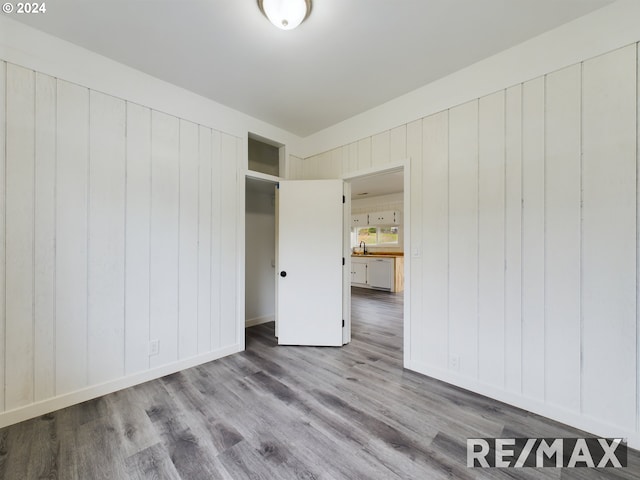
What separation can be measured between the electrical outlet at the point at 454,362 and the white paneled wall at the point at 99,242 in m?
2.31

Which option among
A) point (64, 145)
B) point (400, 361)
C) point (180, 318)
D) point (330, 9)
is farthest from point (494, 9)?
point (180, 318)

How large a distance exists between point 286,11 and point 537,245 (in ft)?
7.66

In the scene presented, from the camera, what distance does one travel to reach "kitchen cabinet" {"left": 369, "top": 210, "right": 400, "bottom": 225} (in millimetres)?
6855

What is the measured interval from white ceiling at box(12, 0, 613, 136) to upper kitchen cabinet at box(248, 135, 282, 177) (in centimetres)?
121

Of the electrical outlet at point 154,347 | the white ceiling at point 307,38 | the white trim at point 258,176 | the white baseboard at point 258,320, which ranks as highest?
the white ceiling at point 307,38

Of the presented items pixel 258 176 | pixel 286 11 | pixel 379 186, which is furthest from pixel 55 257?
pixel 379 186

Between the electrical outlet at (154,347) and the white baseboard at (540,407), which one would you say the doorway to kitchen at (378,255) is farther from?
the electrical outlet at (154,347)

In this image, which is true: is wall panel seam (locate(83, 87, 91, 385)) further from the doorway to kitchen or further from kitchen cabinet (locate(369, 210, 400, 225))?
kitchen cabinet (locate(369, 210, 400, 225))

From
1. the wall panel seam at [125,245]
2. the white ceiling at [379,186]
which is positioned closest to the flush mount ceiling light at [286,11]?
the wall panel seam at [125,245]

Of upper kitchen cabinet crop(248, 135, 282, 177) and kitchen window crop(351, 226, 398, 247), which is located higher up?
upper kitchen cabinet crop(248, 135, 282, 177)

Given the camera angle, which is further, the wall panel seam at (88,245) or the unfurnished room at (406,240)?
the wall panel seam at (88,245)

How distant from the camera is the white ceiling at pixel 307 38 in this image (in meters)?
1.62

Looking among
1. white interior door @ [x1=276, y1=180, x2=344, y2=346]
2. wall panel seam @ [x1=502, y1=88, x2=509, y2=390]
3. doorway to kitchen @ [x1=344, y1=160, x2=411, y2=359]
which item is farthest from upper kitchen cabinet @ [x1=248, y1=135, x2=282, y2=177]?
wall panel seam @ [x1=502, y1=88, x2=509, y2=390]

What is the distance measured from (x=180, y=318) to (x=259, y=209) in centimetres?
197
